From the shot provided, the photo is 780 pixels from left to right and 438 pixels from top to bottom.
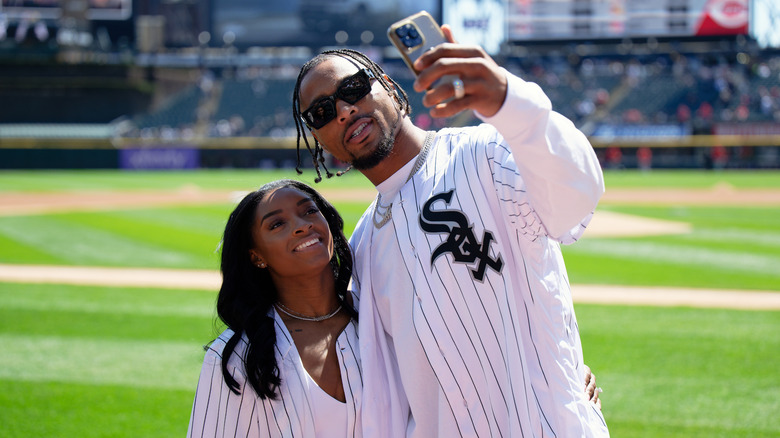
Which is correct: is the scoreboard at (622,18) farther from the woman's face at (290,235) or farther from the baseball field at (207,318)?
the woman's face at (290,235)

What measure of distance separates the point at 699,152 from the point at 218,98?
87.7 feet

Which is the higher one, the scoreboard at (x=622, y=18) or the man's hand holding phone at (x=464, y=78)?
the man's hand holding phone at (x=464, y=78)

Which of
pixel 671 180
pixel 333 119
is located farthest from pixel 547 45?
pixel 333 119

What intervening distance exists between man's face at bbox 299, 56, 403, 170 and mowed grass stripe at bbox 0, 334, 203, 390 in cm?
347

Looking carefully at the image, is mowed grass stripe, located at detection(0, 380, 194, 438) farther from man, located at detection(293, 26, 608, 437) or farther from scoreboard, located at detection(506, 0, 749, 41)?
scoreboard, located at detection(506, 0, 749, 41)

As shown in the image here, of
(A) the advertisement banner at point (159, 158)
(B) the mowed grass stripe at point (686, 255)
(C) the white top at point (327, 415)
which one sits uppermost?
(C) the white top at point (327, 415)

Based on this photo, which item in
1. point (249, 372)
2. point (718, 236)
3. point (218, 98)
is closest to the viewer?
point (249, 372)

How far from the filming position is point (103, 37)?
147ft

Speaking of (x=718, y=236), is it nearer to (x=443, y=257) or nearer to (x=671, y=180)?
(x=443, y=257)

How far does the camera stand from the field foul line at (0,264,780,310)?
7973 mm

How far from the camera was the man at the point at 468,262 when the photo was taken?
1.91 m

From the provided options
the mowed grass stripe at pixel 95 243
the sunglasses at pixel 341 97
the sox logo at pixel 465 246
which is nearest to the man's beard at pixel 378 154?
the sunglasses at pixel 341 97

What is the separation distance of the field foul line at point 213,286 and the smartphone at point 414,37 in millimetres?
6619

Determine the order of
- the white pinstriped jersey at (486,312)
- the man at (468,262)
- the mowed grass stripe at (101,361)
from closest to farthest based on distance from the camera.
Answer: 1. the man at (468,262)
2. the white pinstriped jersey at (486,312)
3. the mowed grass stripe at (101,361)
